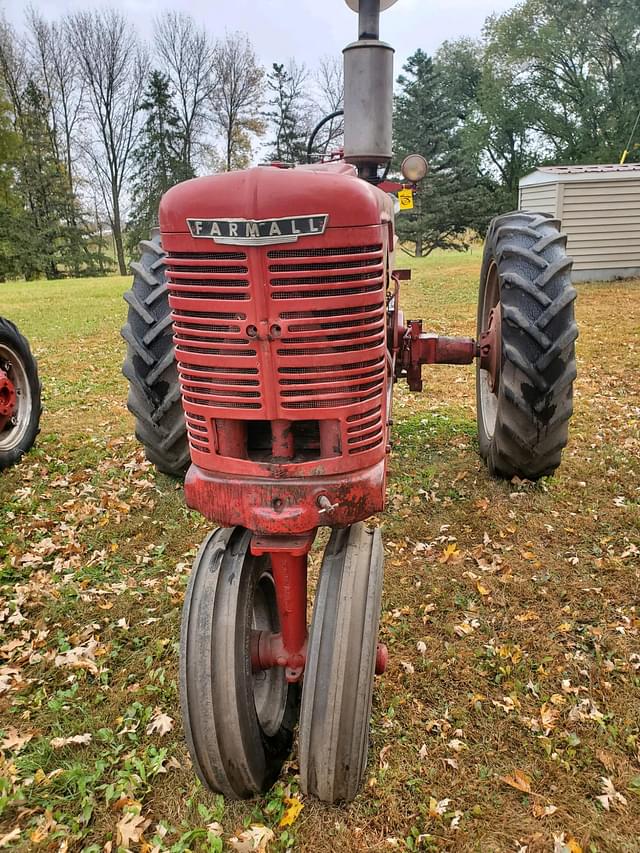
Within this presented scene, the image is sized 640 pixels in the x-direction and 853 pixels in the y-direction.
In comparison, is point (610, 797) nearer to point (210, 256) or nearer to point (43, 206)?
point (210, 256)

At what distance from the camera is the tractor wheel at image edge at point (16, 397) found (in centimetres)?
510

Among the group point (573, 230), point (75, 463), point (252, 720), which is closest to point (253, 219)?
point (252, 720)

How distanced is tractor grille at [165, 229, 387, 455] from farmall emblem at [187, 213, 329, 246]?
0.04 metres

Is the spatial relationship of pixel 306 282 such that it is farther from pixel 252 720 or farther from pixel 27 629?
pixel 27 629

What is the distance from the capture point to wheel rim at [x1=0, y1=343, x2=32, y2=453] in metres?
5.20

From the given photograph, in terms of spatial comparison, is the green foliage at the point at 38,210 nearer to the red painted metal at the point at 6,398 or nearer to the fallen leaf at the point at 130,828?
the red painted metal at the point at 6,398

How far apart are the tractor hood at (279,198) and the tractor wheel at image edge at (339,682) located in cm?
113

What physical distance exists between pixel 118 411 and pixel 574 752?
5518 millimetres

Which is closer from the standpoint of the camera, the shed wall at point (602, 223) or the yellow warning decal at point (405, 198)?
the yellow warning decal at point (405, 198)

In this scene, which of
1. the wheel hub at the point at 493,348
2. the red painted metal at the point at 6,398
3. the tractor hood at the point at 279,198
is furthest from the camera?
the red painted metal at the point at 6,398

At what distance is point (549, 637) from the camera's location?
3199 millimetres

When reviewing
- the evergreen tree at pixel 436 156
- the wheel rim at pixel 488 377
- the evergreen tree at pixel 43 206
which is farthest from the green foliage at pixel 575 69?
the wheel rim at pixel 488 377

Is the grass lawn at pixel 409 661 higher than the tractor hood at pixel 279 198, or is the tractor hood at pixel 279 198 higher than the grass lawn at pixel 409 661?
the tractor hood at pixel 279 198

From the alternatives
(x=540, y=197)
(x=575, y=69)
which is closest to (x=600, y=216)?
(x=540, y=197)
